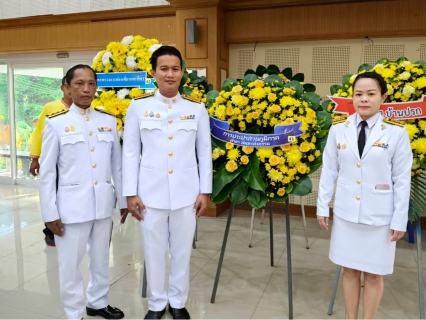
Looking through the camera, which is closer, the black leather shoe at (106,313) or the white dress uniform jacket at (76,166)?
the white dress uniform jacket at (76,166)

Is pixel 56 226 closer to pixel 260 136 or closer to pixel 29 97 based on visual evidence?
pixel 260 136

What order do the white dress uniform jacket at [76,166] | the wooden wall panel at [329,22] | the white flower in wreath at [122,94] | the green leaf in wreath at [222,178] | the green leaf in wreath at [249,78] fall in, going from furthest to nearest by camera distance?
the wooden wall panel at [329,22], the white flower in wreath at [122,94], the green leaf in wreath at [249,78], the green leaf in wreath at [222,178], the white dress uniform jacket at [76,166]

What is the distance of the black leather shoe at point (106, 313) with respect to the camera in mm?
2512

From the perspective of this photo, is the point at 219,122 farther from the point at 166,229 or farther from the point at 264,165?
the point at 166,229

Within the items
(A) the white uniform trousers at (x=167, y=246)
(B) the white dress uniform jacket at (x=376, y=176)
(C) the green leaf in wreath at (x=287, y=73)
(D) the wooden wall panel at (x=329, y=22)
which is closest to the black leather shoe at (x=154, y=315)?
(A) the white uniform trousers at (x=167, y=246)

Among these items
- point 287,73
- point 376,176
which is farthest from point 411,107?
point 287,73

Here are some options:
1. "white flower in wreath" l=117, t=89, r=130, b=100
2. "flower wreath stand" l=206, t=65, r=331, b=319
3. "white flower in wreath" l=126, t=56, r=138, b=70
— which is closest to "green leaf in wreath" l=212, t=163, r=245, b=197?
"flower wreath stand" l=206, t=65, r=331, b=319

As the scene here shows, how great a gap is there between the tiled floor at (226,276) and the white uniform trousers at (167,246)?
287 millimetres

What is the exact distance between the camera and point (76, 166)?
218 centimetres

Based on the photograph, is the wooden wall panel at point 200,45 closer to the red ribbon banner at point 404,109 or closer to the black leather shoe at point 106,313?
the red ribbon banner at point 404,109

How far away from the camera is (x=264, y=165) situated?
262 centimetres

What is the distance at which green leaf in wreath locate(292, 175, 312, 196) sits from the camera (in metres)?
2.52

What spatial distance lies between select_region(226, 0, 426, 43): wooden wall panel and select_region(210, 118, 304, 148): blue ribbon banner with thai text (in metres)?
2.73

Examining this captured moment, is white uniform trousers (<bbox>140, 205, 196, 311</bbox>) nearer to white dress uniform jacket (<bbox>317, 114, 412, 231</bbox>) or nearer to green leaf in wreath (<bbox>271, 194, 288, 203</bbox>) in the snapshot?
green leaf in wreath (<bbox>271, 194, 288, 203</bbox>)
